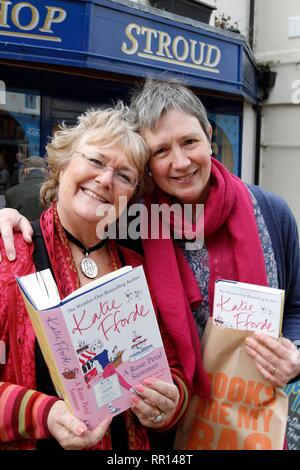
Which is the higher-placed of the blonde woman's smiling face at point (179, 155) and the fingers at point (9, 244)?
the blonde woman's smiling face at point (179, 155)

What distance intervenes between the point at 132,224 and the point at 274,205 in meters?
0.51

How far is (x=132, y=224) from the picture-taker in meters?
1.80

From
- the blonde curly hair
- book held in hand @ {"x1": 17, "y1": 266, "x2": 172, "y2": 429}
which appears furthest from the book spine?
the blonde curly hair

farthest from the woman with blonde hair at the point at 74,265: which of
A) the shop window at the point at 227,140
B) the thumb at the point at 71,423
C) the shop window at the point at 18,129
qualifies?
the shop window at the point at 227,140

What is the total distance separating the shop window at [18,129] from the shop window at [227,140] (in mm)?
2728

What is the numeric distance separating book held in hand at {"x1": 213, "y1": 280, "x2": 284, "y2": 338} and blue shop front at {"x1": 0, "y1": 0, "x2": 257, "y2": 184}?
320 cm

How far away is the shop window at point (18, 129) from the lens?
15.7 ft

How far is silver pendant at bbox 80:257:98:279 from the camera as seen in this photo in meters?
1.61

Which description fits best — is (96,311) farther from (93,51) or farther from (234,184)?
(93,51)

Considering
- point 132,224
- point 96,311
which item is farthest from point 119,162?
point 96,311

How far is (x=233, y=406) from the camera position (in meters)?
1.57

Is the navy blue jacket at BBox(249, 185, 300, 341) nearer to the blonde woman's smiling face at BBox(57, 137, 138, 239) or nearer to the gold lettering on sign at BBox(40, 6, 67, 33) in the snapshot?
the blonde woman's smiling face at BBox(57, 137, 138, 239)
